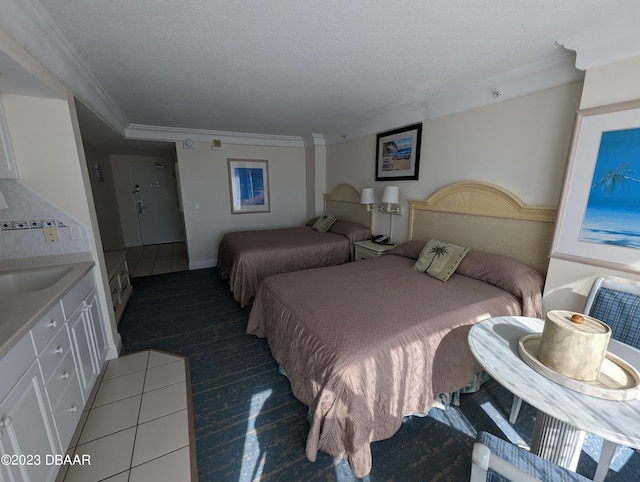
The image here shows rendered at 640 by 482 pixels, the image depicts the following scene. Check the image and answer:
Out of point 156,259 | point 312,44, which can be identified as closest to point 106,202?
point 156,259

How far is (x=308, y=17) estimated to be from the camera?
141cm

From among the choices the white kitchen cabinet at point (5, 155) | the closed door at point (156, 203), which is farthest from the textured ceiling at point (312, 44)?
the closed door at point (156, 203)

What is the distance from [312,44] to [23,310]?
2.13 metres

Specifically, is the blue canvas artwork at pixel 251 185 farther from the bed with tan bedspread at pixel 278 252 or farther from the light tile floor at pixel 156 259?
the light tile floor at pixel 156 259

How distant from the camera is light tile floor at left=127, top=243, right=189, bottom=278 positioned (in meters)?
4.58

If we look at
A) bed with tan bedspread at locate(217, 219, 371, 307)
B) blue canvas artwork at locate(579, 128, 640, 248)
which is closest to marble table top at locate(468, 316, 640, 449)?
blue canvas artwork at locate(579, 128, 640, 248)

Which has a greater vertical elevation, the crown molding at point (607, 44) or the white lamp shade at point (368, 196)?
the crown molding at point (607, 44)

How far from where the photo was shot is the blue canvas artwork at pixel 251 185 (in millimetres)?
4679

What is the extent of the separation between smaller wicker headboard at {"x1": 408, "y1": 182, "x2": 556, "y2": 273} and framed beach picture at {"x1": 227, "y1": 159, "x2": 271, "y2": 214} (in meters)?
2.90

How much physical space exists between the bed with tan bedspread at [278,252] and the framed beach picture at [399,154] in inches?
34.2

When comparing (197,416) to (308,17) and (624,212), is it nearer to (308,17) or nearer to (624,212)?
(308,17)

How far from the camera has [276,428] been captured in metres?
1.60

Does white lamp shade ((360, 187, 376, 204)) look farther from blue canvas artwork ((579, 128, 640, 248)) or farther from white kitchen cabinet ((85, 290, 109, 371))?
white kitchen cabinet ((85, 290, 109, 371))

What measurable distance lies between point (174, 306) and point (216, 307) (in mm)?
520
